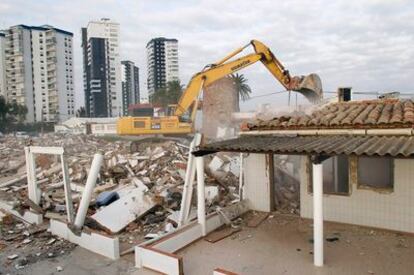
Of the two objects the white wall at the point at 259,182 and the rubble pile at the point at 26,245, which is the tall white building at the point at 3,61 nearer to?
the rubble pile at the point at 26,245

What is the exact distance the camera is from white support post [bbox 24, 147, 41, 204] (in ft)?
38.3

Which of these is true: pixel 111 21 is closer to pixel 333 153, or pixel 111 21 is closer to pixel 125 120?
pixel 125 120

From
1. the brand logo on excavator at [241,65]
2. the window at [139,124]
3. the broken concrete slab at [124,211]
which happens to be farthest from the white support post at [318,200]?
the window at [139,124]

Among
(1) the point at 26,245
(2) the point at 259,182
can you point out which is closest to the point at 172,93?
(2) the point at 259,182

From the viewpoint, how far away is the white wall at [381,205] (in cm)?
830

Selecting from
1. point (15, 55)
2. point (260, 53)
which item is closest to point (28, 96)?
point (15, 55)

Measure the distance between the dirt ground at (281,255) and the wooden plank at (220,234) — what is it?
0.16 m

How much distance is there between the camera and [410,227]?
8297 millimetres

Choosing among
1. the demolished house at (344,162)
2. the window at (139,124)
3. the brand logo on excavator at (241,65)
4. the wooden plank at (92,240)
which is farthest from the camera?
the window at (139,124)

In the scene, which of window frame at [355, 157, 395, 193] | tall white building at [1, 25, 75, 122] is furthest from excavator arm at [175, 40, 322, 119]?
tall white building at [1, 25, 75, 122]

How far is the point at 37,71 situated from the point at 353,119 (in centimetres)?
8940

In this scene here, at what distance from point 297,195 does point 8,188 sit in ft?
48.1

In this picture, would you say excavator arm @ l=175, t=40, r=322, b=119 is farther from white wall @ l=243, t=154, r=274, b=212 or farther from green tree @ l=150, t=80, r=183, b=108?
green tree @ l=150, t=80, r=183, b=108

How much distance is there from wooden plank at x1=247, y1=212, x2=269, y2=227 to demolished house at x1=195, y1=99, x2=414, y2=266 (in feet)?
0.80
